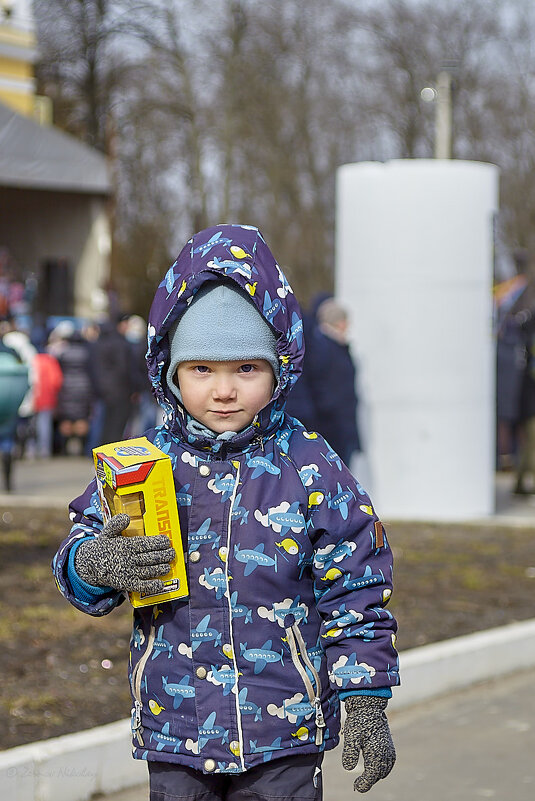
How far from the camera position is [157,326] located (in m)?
3.31

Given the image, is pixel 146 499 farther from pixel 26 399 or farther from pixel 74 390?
pixel 74 390

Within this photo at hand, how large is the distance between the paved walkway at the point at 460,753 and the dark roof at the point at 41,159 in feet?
60.2

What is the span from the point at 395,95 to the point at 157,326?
3236 centimetres

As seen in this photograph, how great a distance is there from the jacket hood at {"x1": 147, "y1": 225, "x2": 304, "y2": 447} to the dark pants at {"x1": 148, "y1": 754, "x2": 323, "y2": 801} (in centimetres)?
72

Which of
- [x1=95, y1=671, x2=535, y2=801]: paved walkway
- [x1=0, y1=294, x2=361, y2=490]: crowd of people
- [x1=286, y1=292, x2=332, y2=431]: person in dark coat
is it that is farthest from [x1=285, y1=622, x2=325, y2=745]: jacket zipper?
[x1=0, y1=294, x2=361, y2=490]: crowd of people

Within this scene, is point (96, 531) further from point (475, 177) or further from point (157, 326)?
point (475, 177)

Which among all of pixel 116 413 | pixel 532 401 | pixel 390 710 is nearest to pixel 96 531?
pixel 390 710

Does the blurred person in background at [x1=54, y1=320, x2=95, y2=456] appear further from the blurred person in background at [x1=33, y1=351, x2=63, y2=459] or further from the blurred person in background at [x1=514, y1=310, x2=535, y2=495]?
the blurred person in background at [x1=514, y1=310, x2=535, y2=495]

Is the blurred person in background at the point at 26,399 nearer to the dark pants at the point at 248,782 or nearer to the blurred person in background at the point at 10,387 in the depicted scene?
the blurred person in background at the point at 10,387

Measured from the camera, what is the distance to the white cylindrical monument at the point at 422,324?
496 inches

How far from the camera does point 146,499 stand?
307 centimetres

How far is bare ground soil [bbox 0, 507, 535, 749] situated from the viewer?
19.5 ft

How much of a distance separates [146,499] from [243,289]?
0.55 metres

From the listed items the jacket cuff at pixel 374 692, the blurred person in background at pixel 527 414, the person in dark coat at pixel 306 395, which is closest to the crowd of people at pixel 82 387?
the blurred person in background at pixel 527 414
